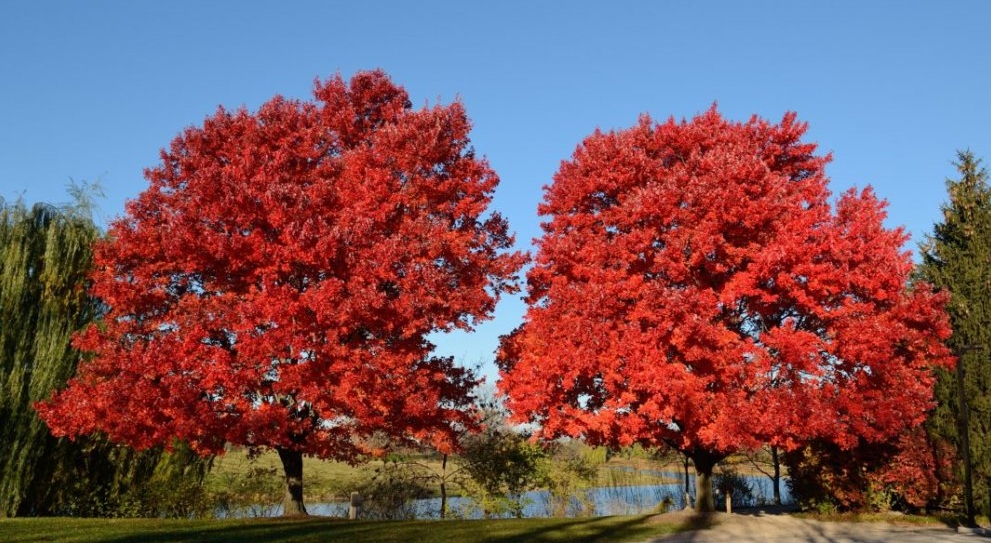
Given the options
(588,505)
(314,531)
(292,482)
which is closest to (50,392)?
(292,482)

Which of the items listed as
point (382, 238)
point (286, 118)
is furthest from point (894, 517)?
point (286, 118)

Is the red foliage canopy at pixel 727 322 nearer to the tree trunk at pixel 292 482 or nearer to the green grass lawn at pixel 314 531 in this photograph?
the green grass lawn at pixel 314 531

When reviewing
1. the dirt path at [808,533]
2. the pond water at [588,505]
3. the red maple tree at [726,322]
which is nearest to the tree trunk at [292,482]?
the pond water at [588,505]

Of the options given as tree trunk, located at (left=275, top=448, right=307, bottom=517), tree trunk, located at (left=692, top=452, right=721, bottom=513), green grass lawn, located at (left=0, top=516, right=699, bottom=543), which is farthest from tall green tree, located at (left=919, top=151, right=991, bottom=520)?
tree trunk, located at (left=275, top=448, right=307, bottom=517)

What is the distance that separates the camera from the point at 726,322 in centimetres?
1967

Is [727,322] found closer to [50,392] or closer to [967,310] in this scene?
[967,310]

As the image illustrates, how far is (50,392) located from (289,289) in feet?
27.1

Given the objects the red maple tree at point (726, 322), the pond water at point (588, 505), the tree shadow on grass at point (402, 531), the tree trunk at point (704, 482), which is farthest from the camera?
the pond water at point (588, 505)

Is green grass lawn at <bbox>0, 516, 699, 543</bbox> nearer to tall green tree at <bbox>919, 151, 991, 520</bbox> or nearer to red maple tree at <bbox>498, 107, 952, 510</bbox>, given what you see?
red maple tree at <bbox>498, 107, 952, 510</bbox>

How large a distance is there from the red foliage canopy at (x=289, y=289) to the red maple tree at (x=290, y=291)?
0.18 ft

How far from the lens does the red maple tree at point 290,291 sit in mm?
15617

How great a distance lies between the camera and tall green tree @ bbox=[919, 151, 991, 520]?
60.8ft

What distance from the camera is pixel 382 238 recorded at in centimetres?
1761

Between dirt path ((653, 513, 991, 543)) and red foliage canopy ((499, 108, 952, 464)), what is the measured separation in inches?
80.2
